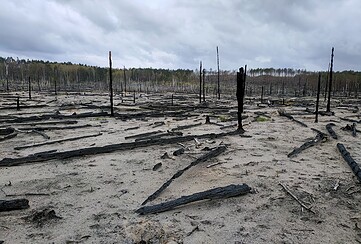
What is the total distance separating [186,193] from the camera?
23.0 feet

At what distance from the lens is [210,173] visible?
8.41 metres

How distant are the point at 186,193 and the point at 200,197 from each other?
691 mm

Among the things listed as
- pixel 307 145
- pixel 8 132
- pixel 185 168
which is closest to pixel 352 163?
pixel 307 145

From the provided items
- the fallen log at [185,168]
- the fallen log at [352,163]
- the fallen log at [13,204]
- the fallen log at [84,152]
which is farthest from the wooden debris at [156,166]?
the fallen log at [352,163]

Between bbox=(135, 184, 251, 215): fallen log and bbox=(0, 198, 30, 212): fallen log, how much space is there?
237cm

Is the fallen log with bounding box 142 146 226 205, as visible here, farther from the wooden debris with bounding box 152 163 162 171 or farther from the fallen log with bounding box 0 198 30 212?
the fallen log with bounding box 0 198 30 212

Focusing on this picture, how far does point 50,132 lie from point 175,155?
337 inches

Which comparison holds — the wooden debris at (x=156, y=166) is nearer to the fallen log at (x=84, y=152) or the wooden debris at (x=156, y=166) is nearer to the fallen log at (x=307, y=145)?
the fallen log at (x=84, y=152)

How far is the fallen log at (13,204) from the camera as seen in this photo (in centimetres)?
589

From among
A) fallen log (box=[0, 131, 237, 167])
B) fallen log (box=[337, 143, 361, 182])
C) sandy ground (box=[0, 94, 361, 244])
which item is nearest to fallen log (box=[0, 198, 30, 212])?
sandy ground (box=[0, 94, 361, 244])

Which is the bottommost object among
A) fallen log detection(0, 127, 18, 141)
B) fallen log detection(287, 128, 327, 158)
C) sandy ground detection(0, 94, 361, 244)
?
sandy ground detection(0, 94, 361, 244)

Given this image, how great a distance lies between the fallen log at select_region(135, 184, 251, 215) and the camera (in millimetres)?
5984

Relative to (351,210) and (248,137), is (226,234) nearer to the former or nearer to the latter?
(351,210)

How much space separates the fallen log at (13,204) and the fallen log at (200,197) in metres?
2.37
